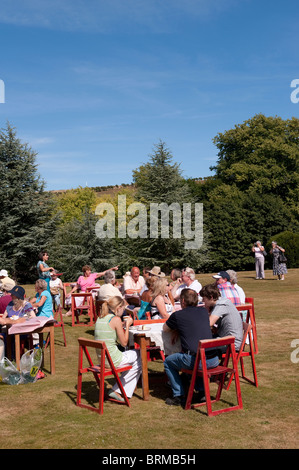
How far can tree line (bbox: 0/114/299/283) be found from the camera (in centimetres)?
3744

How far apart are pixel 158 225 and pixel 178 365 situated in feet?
104

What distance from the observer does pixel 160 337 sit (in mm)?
6895

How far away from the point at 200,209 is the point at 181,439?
35357 millimetres

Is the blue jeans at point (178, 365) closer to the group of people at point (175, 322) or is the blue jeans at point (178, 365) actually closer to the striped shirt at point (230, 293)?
the group of people at point (175, 322)

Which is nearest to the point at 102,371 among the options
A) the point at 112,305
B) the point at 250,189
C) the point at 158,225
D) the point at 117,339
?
the point at 117,339

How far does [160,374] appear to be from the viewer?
7.82m

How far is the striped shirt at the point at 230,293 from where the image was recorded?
8.77m

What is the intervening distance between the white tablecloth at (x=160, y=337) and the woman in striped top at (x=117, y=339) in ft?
0.87

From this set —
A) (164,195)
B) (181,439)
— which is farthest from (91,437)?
(164,195)

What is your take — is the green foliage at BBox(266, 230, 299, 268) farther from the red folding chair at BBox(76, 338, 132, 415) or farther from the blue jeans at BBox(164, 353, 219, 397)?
the red folding chair at BBox(76, 338, 132, 415)

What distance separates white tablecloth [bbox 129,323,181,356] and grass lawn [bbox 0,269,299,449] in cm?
70

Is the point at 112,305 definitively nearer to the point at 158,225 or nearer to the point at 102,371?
the point at 102,371

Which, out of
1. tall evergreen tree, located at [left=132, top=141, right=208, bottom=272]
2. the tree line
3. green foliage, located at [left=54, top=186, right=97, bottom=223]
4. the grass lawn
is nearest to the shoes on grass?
the grass lawn

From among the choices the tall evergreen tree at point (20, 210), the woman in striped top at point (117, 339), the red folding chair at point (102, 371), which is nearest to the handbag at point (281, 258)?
the woman in striped top at point (117, 339)
